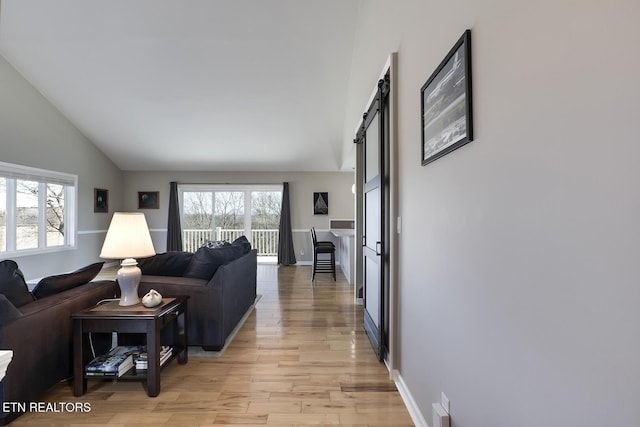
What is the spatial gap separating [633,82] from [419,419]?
1.85 m

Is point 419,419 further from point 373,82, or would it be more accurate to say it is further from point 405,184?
point 373,82

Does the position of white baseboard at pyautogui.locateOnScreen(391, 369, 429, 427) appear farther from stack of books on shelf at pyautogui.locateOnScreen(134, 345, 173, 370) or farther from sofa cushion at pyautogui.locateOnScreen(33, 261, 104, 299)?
sofa cushion at pyautogui.locateOnScreen(33, 261, 104, 299)

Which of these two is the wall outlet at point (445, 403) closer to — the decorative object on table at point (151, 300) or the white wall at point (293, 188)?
the decorative object on table at point (151, 300)

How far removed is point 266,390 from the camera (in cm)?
223

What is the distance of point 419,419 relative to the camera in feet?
5.95

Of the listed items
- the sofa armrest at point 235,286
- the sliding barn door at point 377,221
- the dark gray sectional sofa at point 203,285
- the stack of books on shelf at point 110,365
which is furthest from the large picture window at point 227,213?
the stack of books on shelf at point 110,365

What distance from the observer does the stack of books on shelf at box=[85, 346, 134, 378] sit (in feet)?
7.13

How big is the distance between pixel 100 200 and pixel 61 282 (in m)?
5.89

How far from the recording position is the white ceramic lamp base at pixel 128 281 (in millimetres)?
2328

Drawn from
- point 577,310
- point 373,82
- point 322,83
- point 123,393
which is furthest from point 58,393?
point 322,83

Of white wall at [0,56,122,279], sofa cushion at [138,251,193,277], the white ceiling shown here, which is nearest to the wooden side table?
sofa cushion at [138,251,193,277]

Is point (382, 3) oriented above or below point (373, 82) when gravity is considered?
above

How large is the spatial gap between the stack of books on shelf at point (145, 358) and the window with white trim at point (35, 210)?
175 inches

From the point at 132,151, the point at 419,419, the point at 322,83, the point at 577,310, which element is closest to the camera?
the point at 577,310
